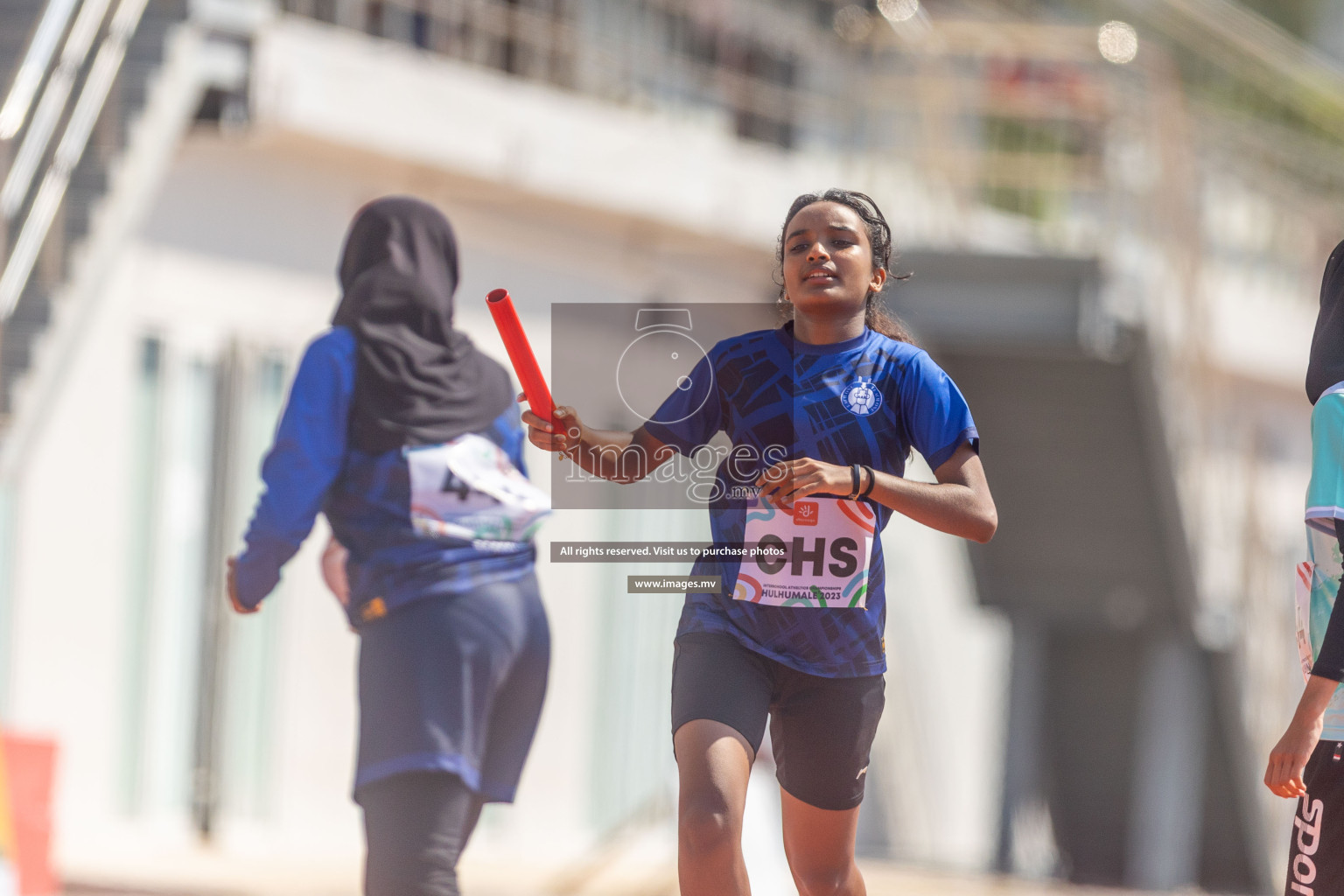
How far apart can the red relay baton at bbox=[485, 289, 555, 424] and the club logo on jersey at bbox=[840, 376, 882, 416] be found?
63cm

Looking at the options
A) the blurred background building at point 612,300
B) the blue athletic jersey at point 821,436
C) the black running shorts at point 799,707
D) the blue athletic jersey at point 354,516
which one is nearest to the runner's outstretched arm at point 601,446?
the blue athletic jersey at point 821,436

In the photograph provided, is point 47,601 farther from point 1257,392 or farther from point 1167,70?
point 1257,392

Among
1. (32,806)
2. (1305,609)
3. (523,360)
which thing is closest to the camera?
(1305,609)

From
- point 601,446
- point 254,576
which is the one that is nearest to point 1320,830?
point 601,446

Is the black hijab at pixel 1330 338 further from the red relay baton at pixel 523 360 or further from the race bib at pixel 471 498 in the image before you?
the race bib at pixel 471 498

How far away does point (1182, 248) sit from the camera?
11641 mm

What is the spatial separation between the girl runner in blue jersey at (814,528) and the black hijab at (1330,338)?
0.68 meters

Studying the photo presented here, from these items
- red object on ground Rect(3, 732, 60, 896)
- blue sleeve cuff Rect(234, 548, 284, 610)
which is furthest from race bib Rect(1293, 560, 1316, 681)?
red object on ground Rect(3, 732, 60, 896)

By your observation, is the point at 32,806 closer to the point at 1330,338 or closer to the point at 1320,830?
the point at 1320,830

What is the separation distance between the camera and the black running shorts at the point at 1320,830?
359 cm

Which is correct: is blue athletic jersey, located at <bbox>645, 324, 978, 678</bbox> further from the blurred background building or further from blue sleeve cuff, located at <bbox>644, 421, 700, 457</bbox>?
the blurred background building

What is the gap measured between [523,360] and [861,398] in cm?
72

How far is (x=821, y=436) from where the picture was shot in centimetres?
399

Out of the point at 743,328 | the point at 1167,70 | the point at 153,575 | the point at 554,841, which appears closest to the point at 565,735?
the point at 554,841
